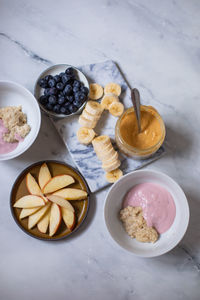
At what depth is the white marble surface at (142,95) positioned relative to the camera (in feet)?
5.62

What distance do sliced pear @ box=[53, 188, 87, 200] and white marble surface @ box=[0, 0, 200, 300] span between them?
0.08 metres

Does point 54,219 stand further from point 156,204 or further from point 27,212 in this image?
point 156,204

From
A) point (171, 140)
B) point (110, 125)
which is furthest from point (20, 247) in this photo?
point (171, 140)

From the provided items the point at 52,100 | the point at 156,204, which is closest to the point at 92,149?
the point at 52,100

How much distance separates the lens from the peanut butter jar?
160 cm

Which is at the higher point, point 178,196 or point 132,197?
point 178,196

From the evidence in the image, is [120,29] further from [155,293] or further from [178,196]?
[155,293]

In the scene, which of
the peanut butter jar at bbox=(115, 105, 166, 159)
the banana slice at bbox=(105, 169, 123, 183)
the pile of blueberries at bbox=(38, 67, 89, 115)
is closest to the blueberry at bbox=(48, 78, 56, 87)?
the pile of blueberries at bbox=(38, 67, 89, 115)

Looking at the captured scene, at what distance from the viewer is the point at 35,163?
1.69 metres

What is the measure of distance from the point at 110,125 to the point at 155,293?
34.3 inches

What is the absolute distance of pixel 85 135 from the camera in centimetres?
168

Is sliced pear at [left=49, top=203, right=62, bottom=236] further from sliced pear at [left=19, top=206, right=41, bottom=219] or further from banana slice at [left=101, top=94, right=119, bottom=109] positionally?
banana slice at [left=101, top=94, right=119, bottom=109]

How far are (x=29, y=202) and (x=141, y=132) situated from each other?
0.64 meters

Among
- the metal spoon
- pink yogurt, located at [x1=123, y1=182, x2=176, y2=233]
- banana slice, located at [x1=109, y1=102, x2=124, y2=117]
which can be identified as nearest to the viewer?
the metal spoon
